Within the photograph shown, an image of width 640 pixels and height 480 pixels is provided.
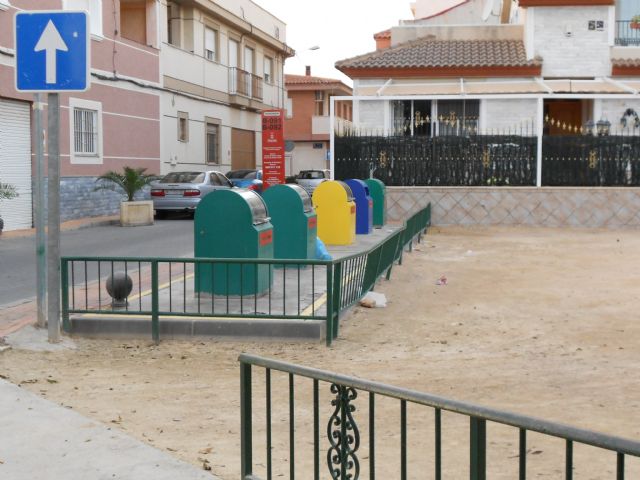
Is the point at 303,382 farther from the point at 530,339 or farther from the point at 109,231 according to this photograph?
the point at 109,231

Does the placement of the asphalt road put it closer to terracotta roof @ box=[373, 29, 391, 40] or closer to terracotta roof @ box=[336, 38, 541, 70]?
terracotta roof @ box=[336, 38, 541, 70]

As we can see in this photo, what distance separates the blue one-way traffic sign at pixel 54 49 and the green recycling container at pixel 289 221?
4561 mm

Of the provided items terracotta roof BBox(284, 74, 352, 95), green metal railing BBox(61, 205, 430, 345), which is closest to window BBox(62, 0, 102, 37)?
green metal railing BBox(61, 205, 430, 345)

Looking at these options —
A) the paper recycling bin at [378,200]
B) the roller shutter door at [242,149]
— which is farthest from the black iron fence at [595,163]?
the roller shutter door at [242,149]

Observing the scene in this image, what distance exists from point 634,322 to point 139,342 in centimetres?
478

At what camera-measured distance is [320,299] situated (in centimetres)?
1004

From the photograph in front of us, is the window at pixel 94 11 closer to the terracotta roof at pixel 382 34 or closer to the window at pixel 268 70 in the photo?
the window at pixel 268 70

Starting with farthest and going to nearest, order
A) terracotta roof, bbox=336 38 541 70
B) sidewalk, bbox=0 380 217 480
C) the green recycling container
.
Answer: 1. terracotta roof, bbox=336 38 541 70
2. the green recycling container
3. sidewalk, bbox=0 380 217 480

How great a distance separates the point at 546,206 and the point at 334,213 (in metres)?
7.88

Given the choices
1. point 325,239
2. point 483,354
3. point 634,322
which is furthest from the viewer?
point 325,239

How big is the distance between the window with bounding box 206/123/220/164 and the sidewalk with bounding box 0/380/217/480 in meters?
32.2

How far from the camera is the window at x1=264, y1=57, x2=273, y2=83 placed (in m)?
45.8

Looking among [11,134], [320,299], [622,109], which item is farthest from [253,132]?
[320,299]

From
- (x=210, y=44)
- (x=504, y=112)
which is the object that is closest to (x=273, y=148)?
(x=504, y=112)
